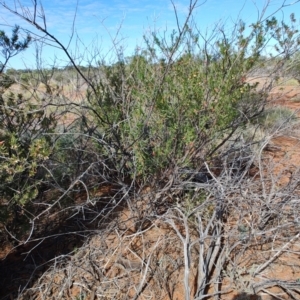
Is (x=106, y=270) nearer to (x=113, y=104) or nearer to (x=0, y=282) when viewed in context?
(x=0, y=282)

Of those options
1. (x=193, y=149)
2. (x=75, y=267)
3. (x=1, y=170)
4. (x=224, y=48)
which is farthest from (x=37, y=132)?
(x=224, y=48)

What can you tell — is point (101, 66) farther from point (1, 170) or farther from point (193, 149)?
point (1, 170)

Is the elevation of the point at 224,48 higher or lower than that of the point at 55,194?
higher

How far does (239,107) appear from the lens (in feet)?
12.9

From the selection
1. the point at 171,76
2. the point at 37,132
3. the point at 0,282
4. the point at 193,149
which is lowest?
the point at 0,282

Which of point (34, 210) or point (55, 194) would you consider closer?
point (34, 210)

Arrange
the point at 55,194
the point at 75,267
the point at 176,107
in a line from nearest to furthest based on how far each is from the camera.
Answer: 1. the point at 75,267
2. the point at 176,107
3. the point at 55,194

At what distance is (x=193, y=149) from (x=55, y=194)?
1939 millimetres

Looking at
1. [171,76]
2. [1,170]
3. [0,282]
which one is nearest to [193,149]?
[171,76]

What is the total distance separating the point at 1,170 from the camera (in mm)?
2938

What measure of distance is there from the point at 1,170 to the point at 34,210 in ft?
3.01

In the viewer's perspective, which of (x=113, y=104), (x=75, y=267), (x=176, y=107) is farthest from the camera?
(x=113, y=104)

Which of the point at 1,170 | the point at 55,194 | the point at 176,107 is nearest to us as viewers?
Answer: the point at 1,170

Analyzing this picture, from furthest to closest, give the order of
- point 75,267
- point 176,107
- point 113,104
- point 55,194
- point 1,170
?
point 55,194 < point 113,104 < point 176,107 < point 75,267 < point 1,170
